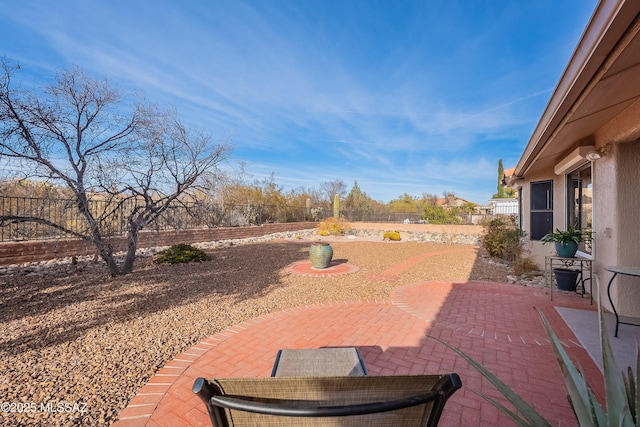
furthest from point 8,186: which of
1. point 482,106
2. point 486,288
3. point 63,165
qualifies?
point 482,106

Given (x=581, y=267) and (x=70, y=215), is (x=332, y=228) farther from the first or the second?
(x=581, y=267)

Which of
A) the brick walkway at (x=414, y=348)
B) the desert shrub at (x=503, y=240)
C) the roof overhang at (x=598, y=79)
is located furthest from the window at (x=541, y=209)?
the roof overhang at (x=598, y=79)

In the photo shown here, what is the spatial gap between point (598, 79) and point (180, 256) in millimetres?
9577

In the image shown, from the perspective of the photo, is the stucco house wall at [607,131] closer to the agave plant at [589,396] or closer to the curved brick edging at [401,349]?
the curved brick edging at [401,349]

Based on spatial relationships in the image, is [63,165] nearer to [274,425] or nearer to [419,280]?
[274,425]

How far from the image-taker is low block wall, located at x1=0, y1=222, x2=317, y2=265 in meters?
7.57

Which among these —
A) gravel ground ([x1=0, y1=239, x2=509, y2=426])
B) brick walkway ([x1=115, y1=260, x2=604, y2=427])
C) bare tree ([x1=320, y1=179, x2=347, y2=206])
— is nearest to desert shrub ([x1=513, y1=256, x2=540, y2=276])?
gravel ground ([x1=0, y1=239, x2=509, y2=426])

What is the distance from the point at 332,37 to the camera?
11.3 m

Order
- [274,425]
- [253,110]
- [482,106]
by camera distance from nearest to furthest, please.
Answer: [274,425] → [253,110] → [482,106]

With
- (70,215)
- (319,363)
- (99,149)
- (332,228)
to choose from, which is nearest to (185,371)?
(319,363)

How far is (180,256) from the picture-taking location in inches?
343

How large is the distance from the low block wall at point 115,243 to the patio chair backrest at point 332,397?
7679 mm

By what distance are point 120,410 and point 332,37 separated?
1273cm

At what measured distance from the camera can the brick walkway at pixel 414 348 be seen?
232 centimetres
